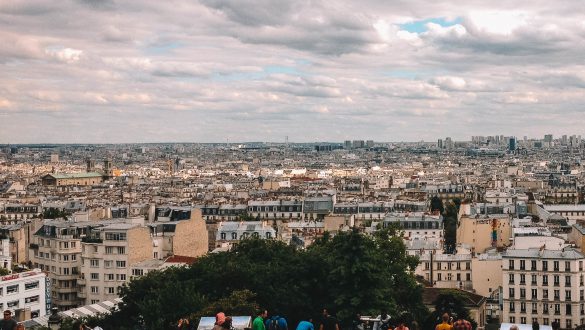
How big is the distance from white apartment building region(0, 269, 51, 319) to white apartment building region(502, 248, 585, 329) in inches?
1038

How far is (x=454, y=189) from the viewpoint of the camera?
451 feet

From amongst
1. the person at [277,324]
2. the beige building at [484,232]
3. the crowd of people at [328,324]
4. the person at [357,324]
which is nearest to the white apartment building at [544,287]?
the beige building at [484,232]

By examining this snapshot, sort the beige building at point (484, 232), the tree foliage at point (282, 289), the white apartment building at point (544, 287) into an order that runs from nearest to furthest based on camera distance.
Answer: the tree foliage at point (282, 289), the white apartment building at point (544, 287), the beige building at point (484, 232)

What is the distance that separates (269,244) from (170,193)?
112176mm

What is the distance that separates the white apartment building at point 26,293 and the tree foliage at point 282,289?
27.7ft

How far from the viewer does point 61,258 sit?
5775cm

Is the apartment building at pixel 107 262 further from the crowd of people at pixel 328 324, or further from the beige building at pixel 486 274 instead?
the crowd of people at pixel 328 324

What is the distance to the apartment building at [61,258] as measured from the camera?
5678cm

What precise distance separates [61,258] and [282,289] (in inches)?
1040

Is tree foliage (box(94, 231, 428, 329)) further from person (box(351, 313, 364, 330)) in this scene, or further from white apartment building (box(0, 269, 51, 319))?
white apartment building (box(0, 269, 51, 319))

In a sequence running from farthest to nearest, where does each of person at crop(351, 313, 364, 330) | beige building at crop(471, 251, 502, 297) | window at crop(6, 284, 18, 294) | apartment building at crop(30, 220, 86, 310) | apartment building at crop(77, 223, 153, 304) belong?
beige building at crop(471, 251, 502, 297)
apartment building at crop(30, 220, 86, 310)
apartment building at crop(77, 223, 153, 304)
window at crop(6, 284, 18, 294)
person at crop(351, 313, 364, 330)

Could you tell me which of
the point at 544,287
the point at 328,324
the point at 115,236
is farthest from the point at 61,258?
the point at 328,324

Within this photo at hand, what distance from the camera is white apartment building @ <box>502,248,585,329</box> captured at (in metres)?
49.7

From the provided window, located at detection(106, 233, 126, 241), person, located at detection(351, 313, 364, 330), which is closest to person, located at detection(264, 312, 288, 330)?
person, located at detection(351, 313, 364, 330)
